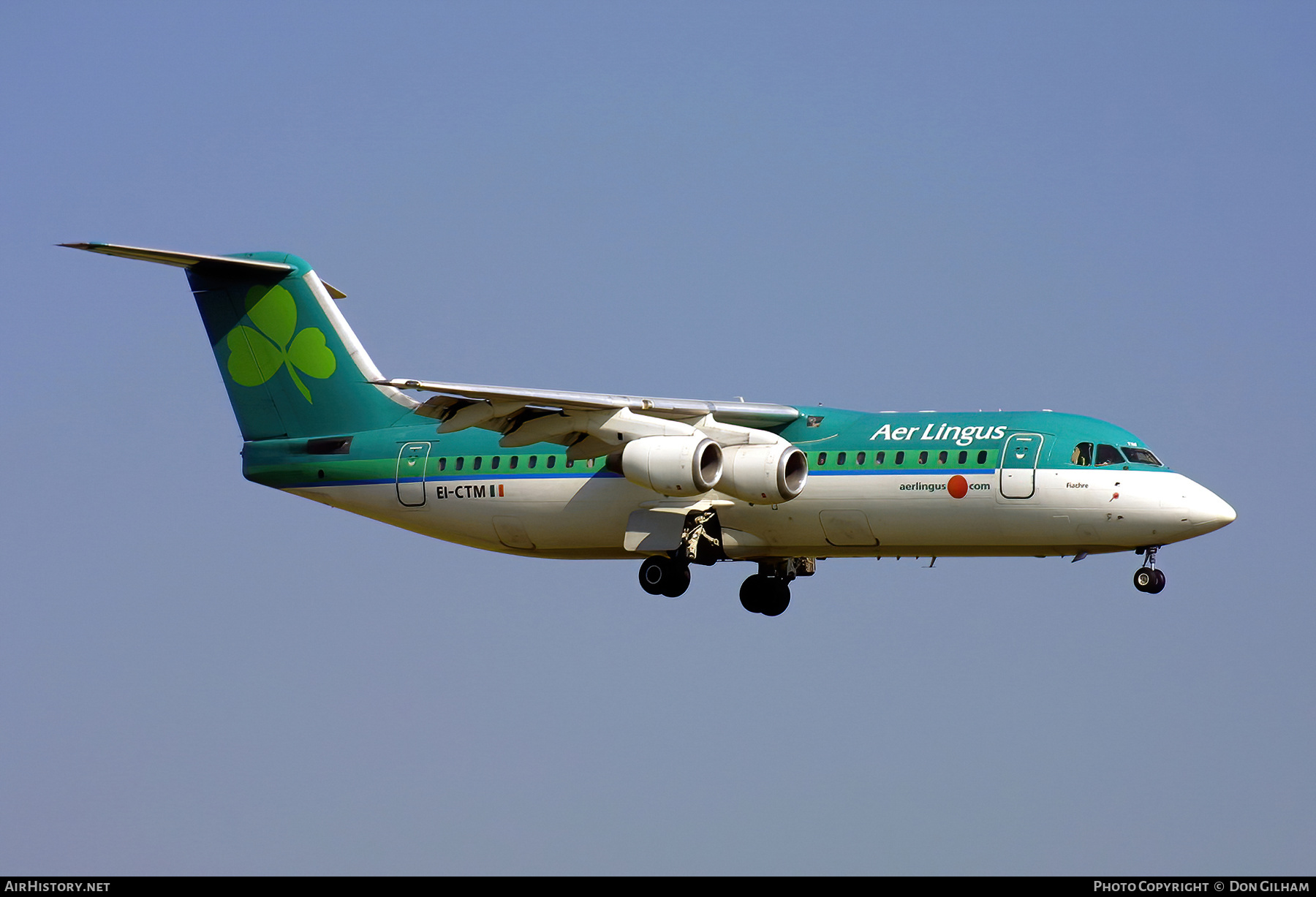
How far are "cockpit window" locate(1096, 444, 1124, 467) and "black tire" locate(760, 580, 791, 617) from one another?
506cm

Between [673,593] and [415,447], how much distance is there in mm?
4545

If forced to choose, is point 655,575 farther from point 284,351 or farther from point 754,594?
point 284,351

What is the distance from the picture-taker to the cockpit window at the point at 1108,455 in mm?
19891

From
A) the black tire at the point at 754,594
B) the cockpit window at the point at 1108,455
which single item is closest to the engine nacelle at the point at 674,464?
the black tire at the point at 754,594

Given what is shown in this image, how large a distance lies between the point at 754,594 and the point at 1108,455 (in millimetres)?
5535

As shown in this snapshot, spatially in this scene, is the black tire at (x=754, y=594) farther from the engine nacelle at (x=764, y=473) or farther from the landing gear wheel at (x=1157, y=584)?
the landing gear wheel at (x=1157, y=584)

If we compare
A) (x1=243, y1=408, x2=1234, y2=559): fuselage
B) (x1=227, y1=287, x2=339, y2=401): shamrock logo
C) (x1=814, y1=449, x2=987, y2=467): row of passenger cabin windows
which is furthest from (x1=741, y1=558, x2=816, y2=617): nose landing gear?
(x1=227, y1=287, x2=339, y2=401): shamrock logo

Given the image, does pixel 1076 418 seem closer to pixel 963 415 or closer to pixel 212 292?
pixel 963 415

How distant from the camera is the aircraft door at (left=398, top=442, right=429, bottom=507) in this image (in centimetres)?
2352

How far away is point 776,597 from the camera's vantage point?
23234mm

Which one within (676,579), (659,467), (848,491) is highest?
(848,491)

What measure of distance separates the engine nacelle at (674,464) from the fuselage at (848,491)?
1.05m

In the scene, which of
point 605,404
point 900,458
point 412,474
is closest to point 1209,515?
point 900,458
